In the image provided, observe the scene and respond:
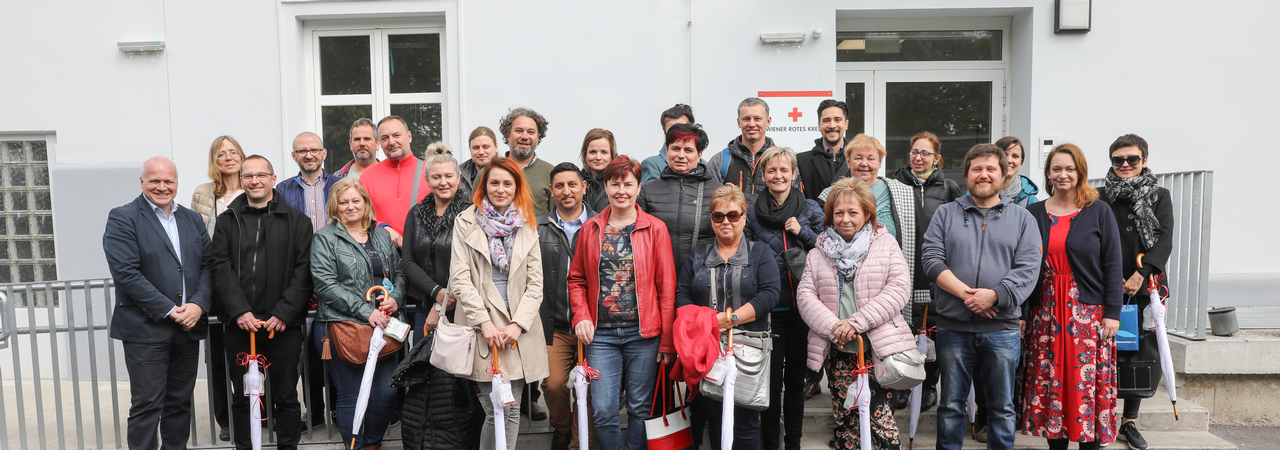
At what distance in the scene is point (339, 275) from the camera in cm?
394

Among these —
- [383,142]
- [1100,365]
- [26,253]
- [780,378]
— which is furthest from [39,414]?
[1100,365]

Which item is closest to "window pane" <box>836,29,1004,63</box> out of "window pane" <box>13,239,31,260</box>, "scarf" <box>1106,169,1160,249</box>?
"scarf" <box>1106,169,1160,249</box>

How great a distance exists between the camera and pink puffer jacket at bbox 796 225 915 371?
3547 mm

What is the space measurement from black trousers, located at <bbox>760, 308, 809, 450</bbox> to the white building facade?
264 cm

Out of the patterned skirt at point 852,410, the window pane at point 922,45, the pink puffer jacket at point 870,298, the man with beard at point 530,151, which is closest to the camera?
the pink puffer jacket at point 870,298

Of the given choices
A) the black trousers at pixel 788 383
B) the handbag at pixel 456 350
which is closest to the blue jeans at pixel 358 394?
the handbag at pixel 456 350

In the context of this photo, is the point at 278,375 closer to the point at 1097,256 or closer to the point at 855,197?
the point at 855,197

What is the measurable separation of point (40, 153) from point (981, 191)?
7.73 m

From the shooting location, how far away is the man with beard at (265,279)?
3885 millimetres

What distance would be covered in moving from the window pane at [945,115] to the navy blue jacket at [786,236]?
129 inches

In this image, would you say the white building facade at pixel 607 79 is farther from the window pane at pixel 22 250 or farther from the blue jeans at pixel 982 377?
the blue jeans at pixel 982 377

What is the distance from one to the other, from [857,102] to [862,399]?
3.97 m

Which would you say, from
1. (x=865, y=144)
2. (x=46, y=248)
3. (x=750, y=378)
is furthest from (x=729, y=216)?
(x=46, y=248)

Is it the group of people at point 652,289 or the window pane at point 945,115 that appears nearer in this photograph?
the group of people at point 652,289
